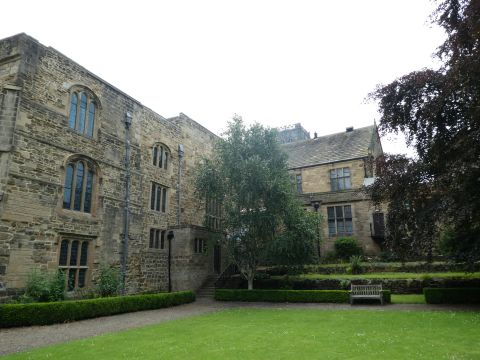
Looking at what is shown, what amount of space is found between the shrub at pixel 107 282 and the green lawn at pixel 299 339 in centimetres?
543

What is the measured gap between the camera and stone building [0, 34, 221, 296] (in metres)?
14.4

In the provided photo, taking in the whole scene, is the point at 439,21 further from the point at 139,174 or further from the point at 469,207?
the point at 139,174

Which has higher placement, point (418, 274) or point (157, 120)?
point (157, 120)

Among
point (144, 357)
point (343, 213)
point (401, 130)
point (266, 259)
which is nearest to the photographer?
point (144, 357)

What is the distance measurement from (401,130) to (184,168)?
1501 centimetres

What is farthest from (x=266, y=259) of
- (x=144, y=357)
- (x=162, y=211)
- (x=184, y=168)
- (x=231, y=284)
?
(x=144, y=357)

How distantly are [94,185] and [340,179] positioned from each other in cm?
2020

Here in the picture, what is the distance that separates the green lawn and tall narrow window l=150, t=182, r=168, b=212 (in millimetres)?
10429

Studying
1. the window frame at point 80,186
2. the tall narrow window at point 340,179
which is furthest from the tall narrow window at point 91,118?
the tall narrow window at point 340,179

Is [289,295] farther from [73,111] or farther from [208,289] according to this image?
[73,111]

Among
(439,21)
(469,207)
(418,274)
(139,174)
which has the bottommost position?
(418,274)

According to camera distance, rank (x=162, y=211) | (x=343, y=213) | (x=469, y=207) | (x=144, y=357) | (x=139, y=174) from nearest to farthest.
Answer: (x=144, y=357) < (x=469, y=207) < (x=139, y=174) < (x=162, y=211) < (x=343, y=213)

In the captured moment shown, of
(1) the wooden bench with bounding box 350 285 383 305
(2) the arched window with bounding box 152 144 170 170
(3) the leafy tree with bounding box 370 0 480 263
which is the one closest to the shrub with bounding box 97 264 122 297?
(2) the arched window with bounding box 152 144 170 170

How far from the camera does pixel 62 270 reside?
1583 centimetres
